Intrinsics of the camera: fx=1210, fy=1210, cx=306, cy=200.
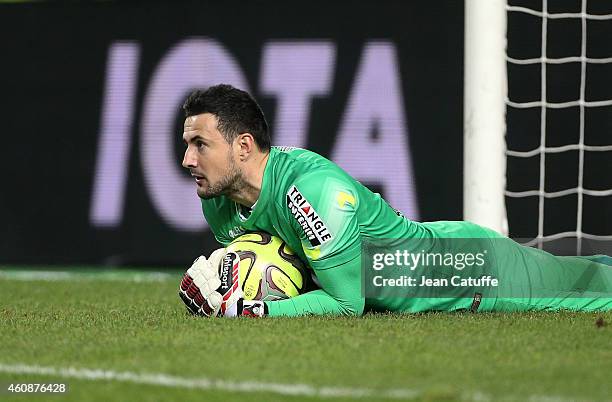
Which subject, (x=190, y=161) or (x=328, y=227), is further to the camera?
(x=190, y=161)

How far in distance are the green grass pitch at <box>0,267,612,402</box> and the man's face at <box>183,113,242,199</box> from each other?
579 mm

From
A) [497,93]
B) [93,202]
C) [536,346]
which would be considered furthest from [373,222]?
[93,202]

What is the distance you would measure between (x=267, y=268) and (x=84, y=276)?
444 cm

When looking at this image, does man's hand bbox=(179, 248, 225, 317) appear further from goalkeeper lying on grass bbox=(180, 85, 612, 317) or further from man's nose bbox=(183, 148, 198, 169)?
man's nose bbox=(183, 148, 198, 169)

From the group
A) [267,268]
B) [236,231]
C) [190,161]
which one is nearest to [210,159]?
[190,161]

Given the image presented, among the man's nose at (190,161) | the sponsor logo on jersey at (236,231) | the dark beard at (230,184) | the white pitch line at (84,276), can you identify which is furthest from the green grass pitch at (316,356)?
the white pitch line at (84,276)

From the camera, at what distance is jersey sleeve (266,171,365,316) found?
15.9ft

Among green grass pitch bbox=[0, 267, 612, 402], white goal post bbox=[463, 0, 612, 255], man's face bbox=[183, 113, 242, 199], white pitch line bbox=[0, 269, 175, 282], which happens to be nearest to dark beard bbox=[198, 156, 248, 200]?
man's face bbox=[183, 113, 242, 199]

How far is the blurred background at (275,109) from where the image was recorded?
27.3 feet

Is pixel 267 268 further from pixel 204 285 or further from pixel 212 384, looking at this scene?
pixel 212 384

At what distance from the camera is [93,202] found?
31.0 feet

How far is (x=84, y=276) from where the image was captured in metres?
9.22

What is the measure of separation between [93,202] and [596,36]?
13.1 feet

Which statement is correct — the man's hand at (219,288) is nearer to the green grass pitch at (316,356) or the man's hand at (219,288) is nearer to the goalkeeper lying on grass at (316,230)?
the goalkeeper lying on grass at (316,230)
